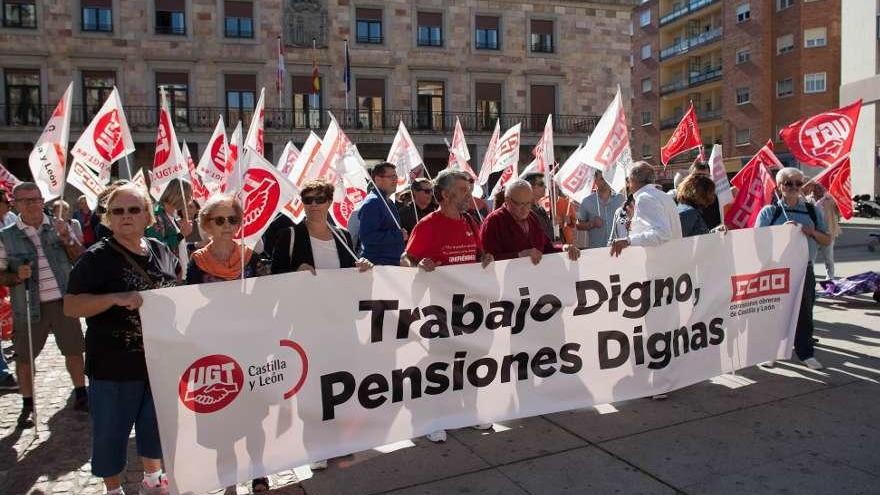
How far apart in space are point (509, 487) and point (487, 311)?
1.09m

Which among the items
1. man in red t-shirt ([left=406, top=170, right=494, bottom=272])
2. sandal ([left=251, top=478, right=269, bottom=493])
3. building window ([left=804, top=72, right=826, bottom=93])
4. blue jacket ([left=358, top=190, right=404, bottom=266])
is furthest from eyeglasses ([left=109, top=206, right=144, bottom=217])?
building window ([left=804, top=72, right=826, bottom=93])

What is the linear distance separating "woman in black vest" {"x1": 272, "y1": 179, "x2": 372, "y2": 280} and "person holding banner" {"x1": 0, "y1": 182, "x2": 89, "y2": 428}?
2.08 meters

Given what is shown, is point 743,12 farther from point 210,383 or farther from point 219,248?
point 210,383

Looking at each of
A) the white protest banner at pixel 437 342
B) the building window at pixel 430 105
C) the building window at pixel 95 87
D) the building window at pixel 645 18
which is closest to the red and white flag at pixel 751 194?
the white protest banner at pixel 437 342

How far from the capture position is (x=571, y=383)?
14.2 feet

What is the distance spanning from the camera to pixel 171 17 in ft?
88.6

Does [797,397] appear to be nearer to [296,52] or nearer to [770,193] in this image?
[770,193]

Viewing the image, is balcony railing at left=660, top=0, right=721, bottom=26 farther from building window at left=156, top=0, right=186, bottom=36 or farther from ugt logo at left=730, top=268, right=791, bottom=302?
ugt logo at left=730, top=268, right=791, bottom=302

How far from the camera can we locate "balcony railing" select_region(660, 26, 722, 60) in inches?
1758

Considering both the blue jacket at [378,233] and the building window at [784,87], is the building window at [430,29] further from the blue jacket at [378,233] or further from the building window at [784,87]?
the blue jacket at [378,233]

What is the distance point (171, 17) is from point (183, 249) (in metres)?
24.6

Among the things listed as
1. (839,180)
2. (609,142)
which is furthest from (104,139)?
(839,180)

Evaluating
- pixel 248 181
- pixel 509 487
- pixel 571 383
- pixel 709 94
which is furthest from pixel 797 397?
pixel 709 94

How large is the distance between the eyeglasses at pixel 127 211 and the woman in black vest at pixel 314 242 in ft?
2.82
